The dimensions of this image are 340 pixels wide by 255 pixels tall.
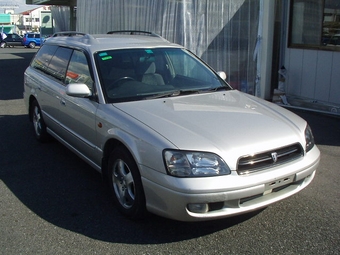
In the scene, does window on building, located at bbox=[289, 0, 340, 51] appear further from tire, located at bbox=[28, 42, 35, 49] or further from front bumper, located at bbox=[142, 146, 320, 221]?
Result: tire, located at bbox=[28, 42, 35, 49]

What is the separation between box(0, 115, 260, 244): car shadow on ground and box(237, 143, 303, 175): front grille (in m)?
0.67

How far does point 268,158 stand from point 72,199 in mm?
2132

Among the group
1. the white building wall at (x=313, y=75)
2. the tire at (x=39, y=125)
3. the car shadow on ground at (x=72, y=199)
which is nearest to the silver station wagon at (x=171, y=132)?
the car shadow on ground at (x=72, y=199)

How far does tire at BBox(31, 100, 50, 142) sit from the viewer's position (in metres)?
6.33

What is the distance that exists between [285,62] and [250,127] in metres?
6.13

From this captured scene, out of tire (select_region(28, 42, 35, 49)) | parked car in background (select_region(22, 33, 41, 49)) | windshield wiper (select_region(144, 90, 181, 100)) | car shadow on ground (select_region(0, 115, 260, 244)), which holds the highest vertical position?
Result: parked car in background (select_region(22, 33, 41, 49))

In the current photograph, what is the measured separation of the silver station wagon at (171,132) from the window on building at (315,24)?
427cm

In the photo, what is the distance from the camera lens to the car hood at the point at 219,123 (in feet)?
11.2

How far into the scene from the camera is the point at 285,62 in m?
9.36

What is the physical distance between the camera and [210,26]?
9.33 m

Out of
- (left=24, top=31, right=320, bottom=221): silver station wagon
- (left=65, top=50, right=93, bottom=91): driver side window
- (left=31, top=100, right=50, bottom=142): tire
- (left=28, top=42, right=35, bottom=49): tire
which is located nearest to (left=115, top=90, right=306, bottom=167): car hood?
(left=24, top=31, right=320, bottom=221): silver station wagon

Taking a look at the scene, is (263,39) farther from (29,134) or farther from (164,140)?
(164,140)

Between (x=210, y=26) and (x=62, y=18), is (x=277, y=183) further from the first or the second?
(x=62, y=18)

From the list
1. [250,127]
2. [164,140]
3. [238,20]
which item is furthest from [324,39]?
[164,140]
